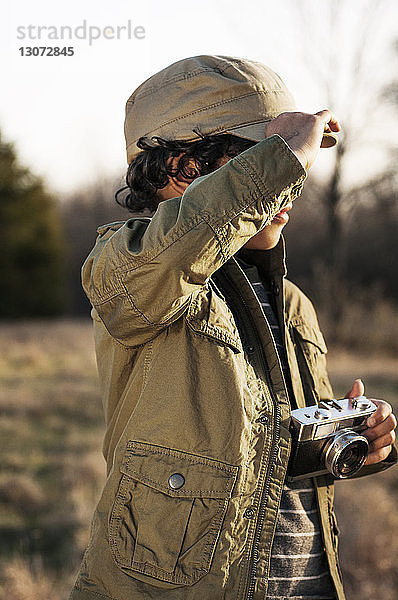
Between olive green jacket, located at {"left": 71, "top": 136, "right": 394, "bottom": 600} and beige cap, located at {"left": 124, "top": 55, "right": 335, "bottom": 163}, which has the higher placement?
beige cap, located at {"left": 124, "top": 55, "right": 335, "bottom": 163}

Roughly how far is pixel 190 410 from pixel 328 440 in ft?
1.10

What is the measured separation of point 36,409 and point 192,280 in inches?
219

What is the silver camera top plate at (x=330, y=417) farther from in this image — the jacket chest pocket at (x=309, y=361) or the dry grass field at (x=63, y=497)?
the dry grass field at (x=63, y=497)

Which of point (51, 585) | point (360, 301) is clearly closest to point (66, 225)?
point (360, 301)

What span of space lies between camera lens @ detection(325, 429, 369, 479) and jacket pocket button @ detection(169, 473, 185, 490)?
34 cm

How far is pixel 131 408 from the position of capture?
138 centimetres

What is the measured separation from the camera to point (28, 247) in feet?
59.2

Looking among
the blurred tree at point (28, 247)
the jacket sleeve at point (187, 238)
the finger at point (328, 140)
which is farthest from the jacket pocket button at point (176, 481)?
the blurred tree at point (28, 247)

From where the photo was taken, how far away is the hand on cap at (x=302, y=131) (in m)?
1.26

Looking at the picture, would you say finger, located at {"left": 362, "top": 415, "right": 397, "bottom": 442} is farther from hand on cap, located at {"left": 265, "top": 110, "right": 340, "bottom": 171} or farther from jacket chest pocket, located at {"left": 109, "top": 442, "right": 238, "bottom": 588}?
hand on cap, located at {"left": 265, "top": 110, "right": 340, "bottom": 171}

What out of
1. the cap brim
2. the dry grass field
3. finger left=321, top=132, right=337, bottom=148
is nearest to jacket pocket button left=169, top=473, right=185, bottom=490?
the cap brim

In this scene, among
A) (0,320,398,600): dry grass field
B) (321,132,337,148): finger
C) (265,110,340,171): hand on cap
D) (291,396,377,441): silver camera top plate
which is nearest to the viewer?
(265,110,340,171): hand on cap

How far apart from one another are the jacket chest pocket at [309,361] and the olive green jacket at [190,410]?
0.77ft

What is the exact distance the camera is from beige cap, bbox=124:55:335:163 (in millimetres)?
1386
